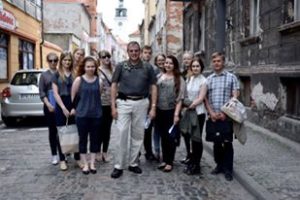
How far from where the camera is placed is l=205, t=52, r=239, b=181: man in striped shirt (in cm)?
652

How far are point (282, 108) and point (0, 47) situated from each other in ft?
41.1

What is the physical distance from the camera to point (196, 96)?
6.77m

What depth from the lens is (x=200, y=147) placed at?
6.92 meters

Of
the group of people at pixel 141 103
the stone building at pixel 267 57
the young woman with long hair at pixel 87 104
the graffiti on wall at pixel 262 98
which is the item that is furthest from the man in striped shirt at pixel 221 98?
the graffiti on wall at pixel 262 98

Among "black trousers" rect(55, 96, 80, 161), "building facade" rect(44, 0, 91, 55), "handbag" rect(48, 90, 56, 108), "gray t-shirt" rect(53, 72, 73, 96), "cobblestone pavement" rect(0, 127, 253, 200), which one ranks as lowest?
"cobblestone pavement" rect(0, 127, 253, 200)

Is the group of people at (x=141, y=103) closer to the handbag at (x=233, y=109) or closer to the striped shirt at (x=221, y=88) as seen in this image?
the striped shirt at (x=221, y=88)

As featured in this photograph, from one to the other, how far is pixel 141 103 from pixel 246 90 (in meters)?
6.32

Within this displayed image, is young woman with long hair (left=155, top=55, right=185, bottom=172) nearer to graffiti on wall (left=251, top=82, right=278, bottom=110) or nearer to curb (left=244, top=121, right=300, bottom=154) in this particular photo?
curb (left=244, top=121, right=300, bottom=154)

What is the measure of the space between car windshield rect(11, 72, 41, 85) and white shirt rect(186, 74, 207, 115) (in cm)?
676

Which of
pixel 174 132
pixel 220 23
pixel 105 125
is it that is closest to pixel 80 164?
pixel 105 125

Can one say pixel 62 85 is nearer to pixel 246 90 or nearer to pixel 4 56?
pixel 246 90

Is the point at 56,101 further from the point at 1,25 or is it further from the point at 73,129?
the point at 1,25

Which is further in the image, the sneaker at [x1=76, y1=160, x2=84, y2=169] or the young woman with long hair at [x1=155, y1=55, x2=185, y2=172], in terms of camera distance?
the sneaker at [x1=76, y1=160, x2=84, y2=169]

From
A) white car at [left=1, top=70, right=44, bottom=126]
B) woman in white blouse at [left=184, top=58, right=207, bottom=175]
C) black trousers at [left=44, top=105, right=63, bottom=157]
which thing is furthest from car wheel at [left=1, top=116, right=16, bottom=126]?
woman in white blouse at [left=184, top=58, right=207, bottom=175]
